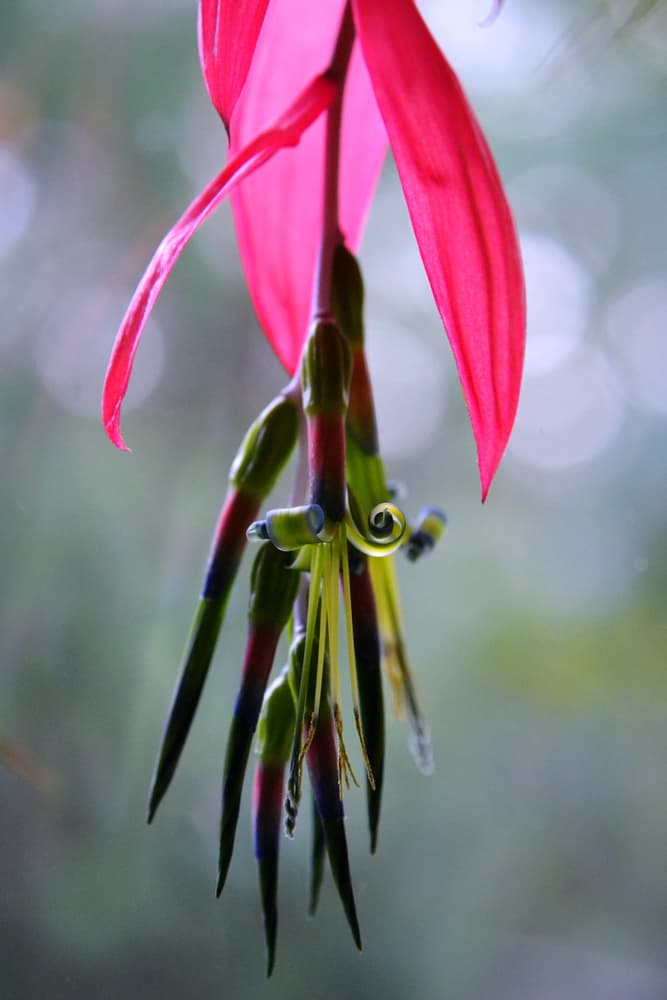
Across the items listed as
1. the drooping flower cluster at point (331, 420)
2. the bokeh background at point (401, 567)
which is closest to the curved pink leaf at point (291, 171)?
the drooping flower cluster at point (331, 420)

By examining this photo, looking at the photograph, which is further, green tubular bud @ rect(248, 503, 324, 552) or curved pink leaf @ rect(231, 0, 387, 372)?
curved pink leaf @ rect(231, 0, 387, 372)

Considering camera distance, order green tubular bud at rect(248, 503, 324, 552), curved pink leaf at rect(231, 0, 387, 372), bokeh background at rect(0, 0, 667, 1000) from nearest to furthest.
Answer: green tubular bud at rect(248, 503, 324, 552), curved pink leaf at rect(231, 0, 387, 372), bokeh background at rect(0, 0, 667, 1000)

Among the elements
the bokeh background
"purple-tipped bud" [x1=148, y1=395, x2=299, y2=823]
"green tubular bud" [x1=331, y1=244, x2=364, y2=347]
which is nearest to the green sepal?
"purple-tipped bud" [x1=148, y1=395, x2=299, y2=823]

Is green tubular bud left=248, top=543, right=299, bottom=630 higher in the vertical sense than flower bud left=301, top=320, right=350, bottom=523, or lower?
lower

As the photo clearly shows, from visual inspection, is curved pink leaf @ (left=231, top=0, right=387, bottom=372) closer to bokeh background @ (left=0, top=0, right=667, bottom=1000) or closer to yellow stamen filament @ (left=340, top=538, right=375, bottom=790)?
yellow stamen filament @ (left=340, top=538, right=375, bottom=790)

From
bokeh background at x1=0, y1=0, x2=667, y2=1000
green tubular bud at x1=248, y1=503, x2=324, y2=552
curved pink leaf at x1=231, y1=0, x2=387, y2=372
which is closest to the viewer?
green tubular bud at x1=248, y1=503, x2=324, y2=552

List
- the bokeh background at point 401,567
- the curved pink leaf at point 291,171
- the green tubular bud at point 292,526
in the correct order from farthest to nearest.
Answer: the bokeh background at point 401,567
the curved pink leaf at point 291,171
the green tubular bud at point 292,526

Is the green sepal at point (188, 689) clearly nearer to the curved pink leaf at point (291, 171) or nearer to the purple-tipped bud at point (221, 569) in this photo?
the purple-tipped bud at point (221, 569)

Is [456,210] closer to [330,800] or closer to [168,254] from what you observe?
[168,254]
